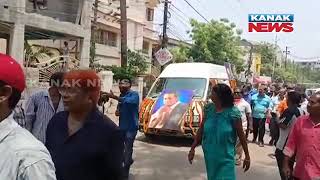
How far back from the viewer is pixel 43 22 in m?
17.0

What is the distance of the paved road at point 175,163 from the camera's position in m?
9.15

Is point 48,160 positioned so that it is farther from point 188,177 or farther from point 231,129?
point 188,177

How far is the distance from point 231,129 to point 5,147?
11.7 ft

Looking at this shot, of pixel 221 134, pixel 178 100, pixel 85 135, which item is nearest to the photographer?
pixel 85 135

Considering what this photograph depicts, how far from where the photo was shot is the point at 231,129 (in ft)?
17.1

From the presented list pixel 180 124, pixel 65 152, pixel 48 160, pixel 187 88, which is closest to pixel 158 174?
pixel 180 124

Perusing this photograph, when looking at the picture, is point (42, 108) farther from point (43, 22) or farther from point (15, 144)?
point (43, 22)

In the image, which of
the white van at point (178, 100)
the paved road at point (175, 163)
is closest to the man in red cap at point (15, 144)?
the paved road at point (175, 163)

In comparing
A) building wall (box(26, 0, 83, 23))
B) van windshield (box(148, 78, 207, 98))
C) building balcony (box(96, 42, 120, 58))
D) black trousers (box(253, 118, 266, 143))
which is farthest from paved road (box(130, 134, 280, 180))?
building balcony (box(96, 42, 120, 58))

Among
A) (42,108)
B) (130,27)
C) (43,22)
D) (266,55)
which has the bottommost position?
(42,108)

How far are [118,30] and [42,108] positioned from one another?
31.9 m

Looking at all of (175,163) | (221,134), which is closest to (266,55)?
(175,163)

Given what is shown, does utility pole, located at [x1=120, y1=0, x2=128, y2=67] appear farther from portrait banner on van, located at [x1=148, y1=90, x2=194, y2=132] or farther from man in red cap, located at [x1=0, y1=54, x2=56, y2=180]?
man in red cap, located at [x1=0, y1=54, x2=56, y2=180]

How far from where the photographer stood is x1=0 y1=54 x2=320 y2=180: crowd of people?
6.25ft
